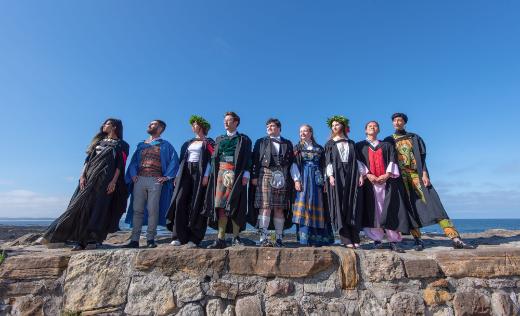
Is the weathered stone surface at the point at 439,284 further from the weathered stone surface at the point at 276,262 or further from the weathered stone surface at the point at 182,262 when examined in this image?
the weathered stone surface at the point at 182,262

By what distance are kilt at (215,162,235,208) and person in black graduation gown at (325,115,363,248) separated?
4.65 ft

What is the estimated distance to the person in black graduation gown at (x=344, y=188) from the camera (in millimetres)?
3737

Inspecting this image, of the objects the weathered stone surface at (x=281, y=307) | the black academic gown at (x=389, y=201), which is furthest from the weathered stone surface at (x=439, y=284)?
A: the weathered stone surface at (x=281, y=307)

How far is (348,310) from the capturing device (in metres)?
2.98

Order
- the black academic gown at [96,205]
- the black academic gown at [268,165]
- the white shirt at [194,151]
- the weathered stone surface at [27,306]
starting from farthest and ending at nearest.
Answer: the white shirt at [194,151] → the black academic gown at [268,165] → the black academic gown at [96,205] → the weathered stone surface at [27,306]

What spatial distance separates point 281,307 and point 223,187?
1.63 meters

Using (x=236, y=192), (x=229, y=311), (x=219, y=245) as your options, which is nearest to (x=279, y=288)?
(x=229, y=311)

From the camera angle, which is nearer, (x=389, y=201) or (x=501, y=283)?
(x=501, y=283)

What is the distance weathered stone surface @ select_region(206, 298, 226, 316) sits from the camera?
2891 millimetres

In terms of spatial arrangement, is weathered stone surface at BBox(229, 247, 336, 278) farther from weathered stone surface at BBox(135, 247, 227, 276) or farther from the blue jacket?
the blue jacket

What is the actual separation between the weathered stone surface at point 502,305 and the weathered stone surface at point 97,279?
4.06m

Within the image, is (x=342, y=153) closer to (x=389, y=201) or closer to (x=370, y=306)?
(x=389, y=201)

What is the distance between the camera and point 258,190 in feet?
12.6

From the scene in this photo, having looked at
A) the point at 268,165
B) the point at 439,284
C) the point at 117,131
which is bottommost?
the point at 439,284
